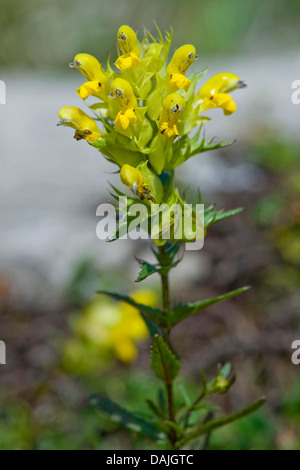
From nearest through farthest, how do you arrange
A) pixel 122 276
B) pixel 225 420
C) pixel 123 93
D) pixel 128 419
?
1. pixel 123 93
2. pixel 225 420
3. pixel 128 419
4. pixel 122 276

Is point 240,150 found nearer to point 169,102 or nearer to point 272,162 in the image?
point 272,162

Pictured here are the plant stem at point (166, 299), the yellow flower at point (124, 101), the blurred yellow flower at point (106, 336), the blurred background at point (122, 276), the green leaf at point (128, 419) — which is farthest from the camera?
the blurred yellow flower at point (106, 336)

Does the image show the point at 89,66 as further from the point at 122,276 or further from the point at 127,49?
the point at 122,276

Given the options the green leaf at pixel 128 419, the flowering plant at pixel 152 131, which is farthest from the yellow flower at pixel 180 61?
the green leaf at pixel 128 419

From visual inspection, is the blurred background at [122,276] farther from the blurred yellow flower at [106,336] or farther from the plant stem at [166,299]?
the plant stem at [166,299]

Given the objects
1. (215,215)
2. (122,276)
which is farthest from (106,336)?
(215,215)
